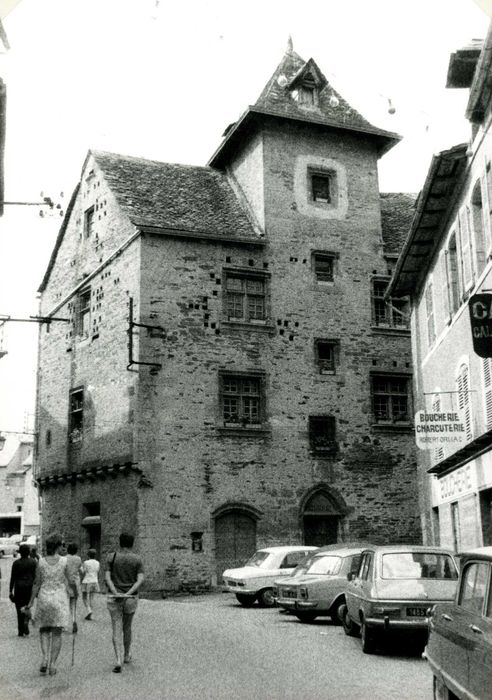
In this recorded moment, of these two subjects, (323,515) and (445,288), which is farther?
(323,515)

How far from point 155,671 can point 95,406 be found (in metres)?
17.5

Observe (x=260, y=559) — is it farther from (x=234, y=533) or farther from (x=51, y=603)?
(x=51, y=603)

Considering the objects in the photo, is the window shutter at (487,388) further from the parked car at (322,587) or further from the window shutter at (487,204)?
the parked car at (322,587)

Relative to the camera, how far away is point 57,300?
104 feet

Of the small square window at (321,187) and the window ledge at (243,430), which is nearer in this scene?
the window ledge at (243,430)

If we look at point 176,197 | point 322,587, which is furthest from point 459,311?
point 176,197

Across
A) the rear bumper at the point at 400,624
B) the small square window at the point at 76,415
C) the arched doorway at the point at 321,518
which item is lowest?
A: the rear bumper at the point at 400,624

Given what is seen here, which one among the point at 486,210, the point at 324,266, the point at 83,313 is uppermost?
the point at 324,266

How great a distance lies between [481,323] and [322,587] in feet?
19.3

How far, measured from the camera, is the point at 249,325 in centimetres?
2659

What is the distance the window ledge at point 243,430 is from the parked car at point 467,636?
18.1m

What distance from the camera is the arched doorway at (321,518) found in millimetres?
26234

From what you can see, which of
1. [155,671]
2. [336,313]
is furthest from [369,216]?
[155,671]

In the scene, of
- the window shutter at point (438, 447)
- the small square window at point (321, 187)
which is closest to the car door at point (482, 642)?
the window shutter at point (438, 447)
